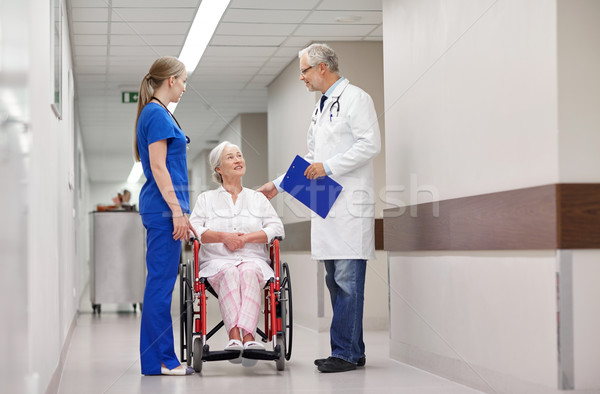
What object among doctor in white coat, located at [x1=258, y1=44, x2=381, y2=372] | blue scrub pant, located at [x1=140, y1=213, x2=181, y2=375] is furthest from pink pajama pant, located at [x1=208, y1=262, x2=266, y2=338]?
doctor in white coat, located at [x1=258, y1=44, x2=381, y2=372]

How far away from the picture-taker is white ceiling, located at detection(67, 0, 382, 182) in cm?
532

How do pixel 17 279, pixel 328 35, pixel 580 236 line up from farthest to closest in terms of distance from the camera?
pixel 328 35, pixel 580 236, pixel 17 279

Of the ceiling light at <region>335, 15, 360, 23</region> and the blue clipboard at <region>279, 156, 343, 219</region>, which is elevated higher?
the ceiling light at <region>335, 15, 360, 23</region>

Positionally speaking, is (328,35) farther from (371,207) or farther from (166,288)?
(166,288)

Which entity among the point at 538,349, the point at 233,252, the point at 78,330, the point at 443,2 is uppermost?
the point at 443,2

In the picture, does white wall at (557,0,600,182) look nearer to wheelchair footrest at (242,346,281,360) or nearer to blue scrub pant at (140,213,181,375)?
wheelchair footrest at (242,346,281,360)

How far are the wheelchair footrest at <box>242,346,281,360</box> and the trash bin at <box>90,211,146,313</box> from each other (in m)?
A: 4.17

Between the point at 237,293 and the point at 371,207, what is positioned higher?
the point at 371,207

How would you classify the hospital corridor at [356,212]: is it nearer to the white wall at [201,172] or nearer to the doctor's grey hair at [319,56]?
the doctor's grey hair at [319,56]

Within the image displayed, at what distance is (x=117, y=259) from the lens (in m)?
7.64

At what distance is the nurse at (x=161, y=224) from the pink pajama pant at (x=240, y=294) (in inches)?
9.7

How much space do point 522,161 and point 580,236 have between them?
1.24ft

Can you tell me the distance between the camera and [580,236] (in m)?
2.45

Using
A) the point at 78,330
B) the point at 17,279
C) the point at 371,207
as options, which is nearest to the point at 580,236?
the point at 371,207
